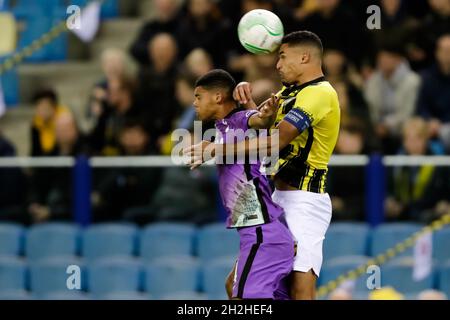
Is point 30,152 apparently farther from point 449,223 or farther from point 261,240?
point 261,240

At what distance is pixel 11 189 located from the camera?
40.8 feet

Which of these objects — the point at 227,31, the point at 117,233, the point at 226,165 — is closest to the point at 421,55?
the point at 227,31

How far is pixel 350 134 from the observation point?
1190 cm

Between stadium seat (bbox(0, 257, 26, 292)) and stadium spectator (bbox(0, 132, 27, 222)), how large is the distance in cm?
63

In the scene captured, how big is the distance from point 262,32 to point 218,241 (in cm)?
410

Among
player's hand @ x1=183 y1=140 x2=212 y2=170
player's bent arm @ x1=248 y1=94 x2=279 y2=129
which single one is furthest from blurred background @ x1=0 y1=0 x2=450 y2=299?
player's hand @ x1=183 y1=140 x2=212 y2=170

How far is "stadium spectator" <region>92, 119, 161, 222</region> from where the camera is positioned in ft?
39.9

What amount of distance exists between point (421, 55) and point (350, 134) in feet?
4.57

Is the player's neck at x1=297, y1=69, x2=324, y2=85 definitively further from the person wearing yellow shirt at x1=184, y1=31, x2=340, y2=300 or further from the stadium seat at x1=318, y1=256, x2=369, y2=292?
the stadium seat at x1=318, y1=256, x2=369, y2=292

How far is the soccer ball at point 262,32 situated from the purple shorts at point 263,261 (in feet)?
3.38

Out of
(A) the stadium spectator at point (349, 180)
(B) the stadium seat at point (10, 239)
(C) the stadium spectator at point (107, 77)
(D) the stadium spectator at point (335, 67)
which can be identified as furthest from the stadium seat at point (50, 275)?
(D) the stadium spectator at point (335, 67)

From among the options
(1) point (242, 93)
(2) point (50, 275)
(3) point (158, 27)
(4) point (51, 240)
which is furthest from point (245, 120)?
(3) point (158, 27)

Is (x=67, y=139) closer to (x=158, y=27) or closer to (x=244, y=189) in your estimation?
(x=158, y=27)

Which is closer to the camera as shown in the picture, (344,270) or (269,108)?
(269,108)
